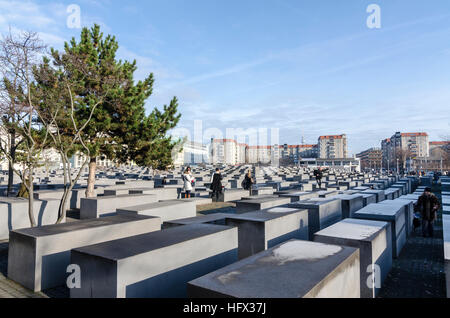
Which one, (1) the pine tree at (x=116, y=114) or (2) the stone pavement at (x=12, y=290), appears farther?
(1) the pine tree at (x=116, y=114)

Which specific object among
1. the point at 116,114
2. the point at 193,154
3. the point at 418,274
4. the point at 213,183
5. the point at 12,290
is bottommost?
the point at 418,274

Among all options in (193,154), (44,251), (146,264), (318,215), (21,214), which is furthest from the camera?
(193,154)

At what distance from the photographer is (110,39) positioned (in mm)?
12555

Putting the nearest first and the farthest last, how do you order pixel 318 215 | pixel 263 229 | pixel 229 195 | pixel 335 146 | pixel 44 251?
pixel 44 251
pixel 263 229
pixel 318 215
pixel 229 195
pixel 335 146

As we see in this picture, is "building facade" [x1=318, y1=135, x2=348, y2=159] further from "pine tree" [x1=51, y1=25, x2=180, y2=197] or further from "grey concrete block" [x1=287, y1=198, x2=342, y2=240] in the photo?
"grey concrete block" [x1=287, y1=198, x2=342, y2=240]

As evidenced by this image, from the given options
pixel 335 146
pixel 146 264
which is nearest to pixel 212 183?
pixel 146 264

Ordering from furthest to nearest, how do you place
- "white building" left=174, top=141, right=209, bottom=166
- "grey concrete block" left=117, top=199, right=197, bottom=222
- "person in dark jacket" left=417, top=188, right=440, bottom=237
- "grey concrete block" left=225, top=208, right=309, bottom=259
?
"white building" left=174, top=141, right=209, bottom=166 → "person in dark jacket" left=417, top=188, right=440, bottom=237 → "grey concrete block" left=117, top=199, right=197, bottom=222 → "grey concrete block" left=225, top=208, right=309, bottom=259

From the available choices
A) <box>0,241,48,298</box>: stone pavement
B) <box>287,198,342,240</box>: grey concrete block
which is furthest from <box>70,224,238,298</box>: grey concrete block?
<box>287,198,342,240</box>: grey concrete block

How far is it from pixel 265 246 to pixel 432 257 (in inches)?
154

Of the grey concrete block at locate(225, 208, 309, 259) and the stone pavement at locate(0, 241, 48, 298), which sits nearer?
the stone pavement at locate(0, 241, 48, 298)

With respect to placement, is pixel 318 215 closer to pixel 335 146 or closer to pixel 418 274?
pixel 418 274

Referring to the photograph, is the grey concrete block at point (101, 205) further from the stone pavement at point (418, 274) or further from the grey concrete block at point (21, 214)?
the stone pavement at point (418, 274)

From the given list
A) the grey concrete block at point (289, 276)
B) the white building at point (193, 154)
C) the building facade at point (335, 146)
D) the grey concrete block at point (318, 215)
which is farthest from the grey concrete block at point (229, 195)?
the building facade at point (335, 146)

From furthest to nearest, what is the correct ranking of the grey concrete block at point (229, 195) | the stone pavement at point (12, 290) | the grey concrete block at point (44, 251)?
1. the grey concrete block at point (229, 195)
2. the grey concrete block at point (44, 251)
3. the stone pavement at point (12, 290)
